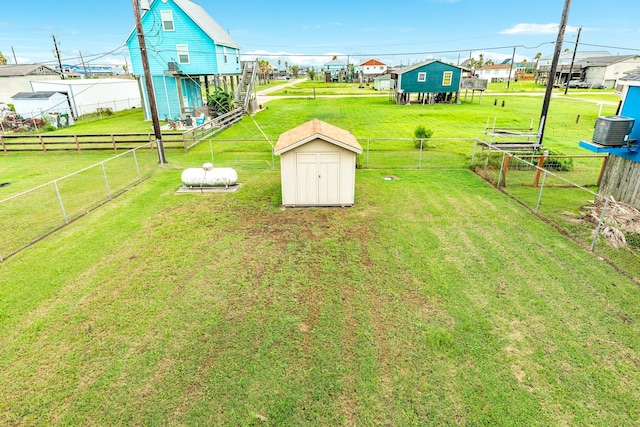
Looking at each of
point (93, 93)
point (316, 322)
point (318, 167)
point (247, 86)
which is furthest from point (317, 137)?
point (93, 93)

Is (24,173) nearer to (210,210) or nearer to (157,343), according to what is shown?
(210,210)

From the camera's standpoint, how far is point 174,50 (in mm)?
27547

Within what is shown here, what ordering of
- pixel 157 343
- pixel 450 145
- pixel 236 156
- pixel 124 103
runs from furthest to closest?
pixel 124 103 < pixel 450 145 < pixel 236 156 < pixel 157 343

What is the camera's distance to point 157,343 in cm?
589

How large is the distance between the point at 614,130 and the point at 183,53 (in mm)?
28407

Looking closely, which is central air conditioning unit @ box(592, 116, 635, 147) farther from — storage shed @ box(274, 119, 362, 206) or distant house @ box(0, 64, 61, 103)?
distant house @ box(0, 64, 61, 103)

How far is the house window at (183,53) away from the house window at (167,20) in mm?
1399

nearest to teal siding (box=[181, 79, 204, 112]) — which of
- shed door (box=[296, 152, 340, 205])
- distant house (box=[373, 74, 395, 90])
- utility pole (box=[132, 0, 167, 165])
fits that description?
utility pole (box=[132, 0, 167, 165])

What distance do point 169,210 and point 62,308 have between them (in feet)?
17.2

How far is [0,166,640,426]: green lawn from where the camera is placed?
4793 mm

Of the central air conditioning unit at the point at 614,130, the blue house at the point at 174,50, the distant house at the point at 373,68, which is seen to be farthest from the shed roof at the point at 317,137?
the distant house at the point at 373,68

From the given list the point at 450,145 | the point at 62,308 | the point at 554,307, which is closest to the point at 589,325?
the point at 554,307

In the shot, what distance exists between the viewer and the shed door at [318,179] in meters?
11.3

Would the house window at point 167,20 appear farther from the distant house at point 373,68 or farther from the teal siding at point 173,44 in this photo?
the distant house at point 373,68
